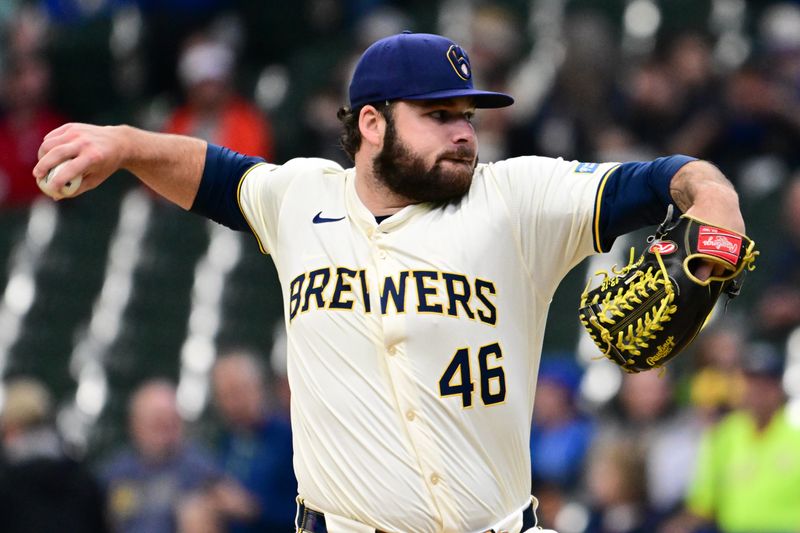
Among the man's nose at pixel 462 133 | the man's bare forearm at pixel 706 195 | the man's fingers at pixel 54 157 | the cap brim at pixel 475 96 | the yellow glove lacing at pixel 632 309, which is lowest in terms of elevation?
the yellow glove lacing at pixel 632 309

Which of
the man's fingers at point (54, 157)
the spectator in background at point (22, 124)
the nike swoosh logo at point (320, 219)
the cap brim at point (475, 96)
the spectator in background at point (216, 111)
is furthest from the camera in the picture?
the spectator in background at point (22, 124)

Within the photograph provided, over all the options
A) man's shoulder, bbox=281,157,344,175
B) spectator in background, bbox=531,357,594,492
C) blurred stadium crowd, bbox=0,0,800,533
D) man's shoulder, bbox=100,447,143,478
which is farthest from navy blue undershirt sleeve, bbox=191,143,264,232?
man's shoulder, bbox=100,447,143,478

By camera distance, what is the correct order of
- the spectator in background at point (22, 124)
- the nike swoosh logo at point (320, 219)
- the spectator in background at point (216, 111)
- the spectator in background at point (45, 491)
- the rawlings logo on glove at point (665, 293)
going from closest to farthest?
the rawlings logo on glove at point (665, 293), the nike swoosh logo at point (320, 219), the spectator in background at point (45, 491), the spectator in background at point (216, 111), the spectator in background at point (22, 124)

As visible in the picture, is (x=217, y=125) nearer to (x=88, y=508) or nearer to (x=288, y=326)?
(x=88, y=508)

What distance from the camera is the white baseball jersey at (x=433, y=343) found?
406cm

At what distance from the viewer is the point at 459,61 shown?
4.31 meters

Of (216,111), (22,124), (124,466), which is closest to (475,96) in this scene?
(124,466)

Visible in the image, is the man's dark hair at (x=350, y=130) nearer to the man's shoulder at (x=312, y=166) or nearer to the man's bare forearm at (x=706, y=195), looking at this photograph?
the man's shoulder at (x=312, y=166)

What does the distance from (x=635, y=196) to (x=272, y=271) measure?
21.5 feet

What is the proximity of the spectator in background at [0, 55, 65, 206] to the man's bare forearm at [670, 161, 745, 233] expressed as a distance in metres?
8.68

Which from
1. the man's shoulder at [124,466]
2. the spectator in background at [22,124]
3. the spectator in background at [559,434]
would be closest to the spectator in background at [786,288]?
the spectator in background at [559,434]

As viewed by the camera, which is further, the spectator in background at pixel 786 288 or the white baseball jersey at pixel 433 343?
the spectator in background at pixel 786 288

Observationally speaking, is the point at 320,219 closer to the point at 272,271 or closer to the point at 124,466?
the point at 124,466

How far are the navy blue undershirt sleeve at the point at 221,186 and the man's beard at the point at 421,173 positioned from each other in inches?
20.1
